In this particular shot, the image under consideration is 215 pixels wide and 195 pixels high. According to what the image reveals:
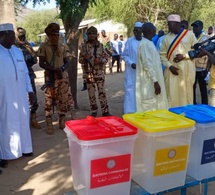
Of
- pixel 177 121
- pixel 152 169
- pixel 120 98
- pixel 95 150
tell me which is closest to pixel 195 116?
pixel 177 121

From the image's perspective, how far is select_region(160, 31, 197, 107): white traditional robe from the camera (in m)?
4.55

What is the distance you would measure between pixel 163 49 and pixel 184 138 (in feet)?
8.39

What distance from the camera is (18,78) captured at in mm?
3840

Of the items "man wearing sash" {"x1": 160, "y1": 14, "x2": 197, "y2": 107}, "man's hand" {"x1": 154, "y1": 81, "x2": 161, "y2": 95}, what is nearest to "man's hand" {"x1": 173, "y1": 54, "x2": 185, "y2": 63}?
"man wearing sash" {"x1": 160, "y1": 14, "x2": 197, "y2": 107}

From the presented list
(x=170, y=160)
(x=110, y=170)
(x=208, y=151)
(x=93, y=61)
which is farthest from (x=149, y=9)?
(x=110, y=170)

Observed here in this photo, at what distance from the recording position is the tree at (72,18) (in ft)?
16.7

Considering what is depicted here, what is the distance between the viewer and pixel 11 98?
380 centimetres

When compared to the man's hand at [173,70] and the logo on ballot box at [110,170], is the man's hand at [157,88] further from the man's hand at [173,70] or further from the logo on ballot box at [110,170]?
the logo on ballot box at [110,170]

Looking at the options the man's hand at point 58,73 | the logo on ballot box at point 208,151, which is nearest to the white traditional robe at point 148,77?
the man's hand at point 58,73

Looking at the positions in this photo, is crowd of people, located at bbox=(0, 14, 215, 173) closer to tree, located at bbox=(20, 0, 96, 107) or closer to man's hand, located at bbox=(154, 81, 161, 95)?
man's hand, located at bbox=(154, 81, 161, 95)

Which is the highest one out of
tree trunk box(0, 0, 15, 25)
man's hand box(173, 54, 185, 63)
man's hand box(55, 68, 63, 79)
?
tree trunk box(0, 0, 15, 25)

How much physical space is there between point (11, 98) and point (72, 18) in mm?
2538

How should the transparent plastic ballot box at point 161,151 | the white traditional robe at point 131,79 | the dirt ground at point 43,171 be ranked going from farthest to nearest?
the white traditional robe at point 131,79 < the dirt ground at point 43,171 < the transparent plastic ballot box at point 161,151

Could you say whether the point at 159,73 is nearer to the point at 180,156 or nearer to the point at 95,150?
the point at 180,156
